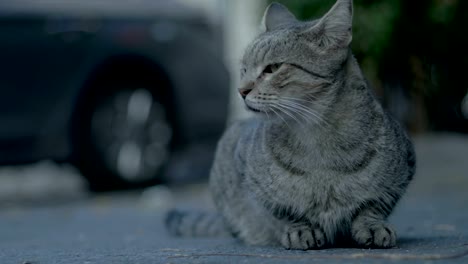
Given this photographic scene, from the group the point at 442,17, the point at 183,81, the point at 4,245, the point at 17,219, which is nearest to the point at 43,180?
the point at 183,81

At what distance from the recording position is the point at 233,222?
239 inches

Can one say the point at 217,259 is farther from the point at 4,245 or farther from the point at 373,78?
the point at 373,78

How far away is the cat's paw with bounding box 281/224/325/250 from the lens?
5.10m

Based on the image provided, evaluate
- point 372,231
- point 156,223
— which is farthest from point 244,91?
point 156,223

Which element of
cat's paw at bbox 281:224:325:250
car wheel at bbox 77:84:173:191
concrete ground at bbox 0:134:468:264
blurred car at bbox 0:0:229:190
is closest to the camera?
concrete ground at bbox 0:134:468:264

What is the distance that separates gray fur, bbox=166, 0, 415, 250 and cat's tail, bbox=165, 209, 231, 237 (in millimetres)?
1226

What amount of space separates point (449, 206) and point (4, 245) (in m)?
3.44

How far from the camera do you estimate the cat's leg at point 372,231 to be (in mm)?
5004

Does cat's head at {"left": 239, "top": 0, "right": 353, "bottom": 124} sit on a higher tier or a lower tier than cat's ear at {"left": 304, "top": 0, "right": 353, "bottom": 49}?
lower

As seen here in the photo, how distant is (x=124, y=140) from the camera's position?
10.3 metres

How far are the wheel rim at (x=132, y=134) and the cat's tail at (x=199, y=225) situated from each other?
3.61 meters

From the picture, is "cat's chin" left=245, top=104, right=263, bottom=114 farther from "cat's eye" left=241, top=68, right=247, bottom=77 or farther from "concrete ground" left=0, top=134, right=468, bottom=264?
"concrete ground" left=0, top=134, right=468, bottom=264

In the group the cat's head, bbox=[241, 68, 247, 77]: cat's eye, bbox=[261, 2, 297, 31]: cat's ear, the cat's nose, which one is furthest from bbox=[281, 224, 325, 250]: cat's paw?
bbox=[261, 2, 297, 31]: cat's ear

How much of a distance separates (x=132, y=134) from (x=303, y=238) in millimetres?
5466
